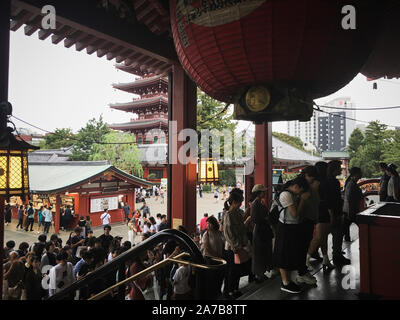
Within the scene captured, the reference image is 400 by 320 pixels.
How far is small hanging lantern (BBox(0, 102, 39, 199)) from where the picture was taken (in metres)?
2.01

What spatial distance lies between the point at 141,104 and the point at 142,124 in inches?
87.2

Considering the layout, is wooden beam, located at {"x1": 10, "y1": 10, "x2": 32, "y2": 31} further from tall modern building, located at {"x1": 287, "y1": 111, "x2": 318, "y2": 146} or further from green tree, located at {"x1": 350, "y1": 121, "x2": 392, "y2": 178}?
tall modern building, located at {"x1": 287, "y1": 111, "x2": 318, "y2": 146}

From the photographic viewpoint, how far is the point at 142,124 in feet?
86.2

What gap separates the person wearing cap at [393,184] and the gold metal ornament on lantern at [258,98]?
15.2 feet

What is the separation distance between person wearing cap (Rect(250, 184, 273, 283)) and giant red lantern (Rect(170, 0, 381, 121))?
1.91 meters

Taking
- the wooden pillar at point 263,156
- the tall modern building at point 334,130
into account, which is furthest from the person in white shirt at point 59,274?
the tall modern building at point 334,130

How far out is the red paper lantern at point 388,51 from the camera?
2.71 metres

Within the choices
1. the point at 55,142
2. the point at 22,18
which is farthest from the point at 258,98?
the point at 55,142

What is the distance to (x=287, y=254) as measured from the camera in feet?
9.27

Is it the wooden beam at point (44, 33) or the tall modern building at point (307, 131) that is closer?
the wooden beam at point (44, 33)

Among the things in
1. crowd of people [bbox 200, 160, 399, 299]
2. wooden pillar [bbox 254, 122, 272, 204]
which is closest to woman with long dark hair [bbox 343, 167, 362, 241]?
crowd of people [bbox 200, 160, 399, 299]

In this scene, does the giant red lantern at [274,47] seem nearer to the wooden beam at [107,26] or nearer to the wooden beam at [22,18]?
the wooden beam at [107,26]

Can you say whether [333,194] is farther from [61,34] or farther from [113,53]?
[61,34]

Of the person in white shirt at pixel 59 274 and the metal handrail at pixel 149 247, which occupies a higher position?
the metal handrail at pixel 149 247
